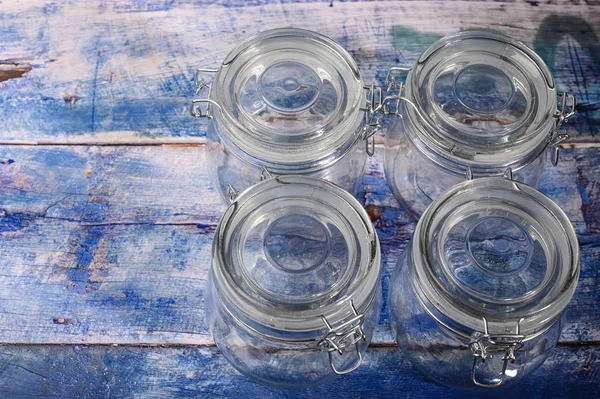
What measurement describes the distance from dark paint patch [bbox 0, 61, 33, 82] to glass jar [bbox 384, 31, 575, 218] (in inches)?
17.6

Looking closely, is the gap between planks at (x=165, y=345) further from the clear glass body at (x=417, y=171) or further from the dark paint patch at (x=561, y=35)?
the dark paint patch at (x=561, y=35)

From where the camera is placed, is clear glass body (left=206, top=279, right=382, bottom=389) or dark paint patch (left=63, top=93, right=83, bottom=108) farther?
dark paint patch (left=63, top=93, right=83, bottom=108)

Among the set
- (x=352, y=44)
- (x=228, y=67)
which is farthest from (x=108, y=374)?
(x=352, y=44)

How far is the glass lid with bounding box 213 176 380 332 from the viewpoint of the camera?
0.62 metres

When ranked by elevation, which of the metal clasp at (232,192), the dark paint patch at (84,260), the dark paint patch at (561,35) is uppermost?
the dark paint patch at (561,35)

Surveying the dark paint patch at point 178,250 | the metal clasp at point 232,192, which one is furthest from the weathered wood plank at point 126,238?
the metal clasp at point 232,192

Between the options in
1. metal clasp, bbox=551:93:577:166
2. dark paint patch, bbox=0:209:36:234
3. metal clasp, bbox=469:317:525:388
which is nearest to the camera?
metal clasp, bbox=469:317:525:388

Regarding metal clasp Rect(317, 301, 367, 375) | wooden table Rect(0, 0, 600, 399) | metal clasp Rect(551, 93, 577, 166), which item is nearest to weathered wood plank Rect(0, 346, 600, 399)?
wooden table Rect(0, 0, 600, 399)

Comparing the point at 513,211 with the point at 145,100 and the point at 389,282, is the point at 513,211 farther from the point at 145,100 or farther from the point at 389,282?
the point at 145,100

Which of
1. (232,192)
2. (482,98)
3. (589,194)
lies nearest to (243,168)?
(232,192)

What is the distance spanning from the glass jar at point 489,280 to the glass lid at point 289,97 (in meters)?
0.12

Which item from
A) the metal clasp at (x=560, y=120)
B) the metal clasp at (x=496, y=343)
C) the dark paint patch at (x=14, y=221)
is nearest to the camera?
the metal clasp at (x=496, y=343)

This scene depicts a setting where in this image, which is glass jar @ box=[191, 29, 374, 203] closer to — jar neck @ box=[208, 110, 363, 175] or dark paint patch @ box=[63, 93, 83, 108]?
jar neck @ box=[208, 110, 363, 175]

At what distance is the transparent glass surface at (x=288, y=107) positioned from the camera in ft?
2.26
